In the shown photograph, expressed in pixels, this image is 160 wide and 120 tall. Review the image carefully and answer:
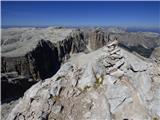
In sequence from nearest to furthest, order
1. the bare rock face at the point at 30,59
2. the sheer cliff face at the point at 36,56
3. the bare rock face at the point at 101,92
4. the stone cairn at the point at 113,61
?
the bare rock face at the point at 101,92 < the stone cairn at the point at 113,61 < the bare rock face at the point at 30,59 < the sheer cliff face at the point at 36,56

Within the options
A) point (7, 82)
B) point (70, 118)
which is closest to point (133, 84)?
point (70, 118)

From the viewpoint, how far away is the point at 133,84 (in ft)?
122

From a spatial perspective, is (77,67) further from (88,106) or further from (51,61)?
(51,61)

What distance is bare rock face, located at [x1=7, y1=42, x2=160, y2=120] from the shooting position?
116ft

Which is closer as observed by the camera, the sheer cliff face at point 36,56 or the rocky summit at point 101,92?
the rocky summit at point 101,92

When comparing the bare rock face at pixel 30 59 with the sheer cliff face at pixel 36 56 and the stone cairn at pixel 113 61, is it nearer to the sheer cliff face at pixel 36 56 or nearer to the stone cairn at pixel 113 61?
the sheer cliff face at pixel 36 56

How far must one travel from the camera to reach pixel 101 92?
37.8 metres

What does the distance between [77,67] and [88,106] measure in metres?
7.75

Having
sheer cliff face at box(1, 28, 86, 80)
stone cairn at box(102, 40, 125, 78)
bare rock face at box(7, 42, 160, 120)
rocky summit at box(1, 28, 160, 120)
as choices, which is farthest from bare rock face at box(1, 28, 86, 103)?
stone cairn at box(102, 40, 125, 78)

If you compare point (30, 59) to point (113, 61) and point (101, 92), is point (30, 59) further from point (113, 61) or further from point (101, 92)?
point (101, 92)

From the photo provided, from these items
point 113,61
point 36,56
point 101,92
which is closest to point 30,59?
point 36,56

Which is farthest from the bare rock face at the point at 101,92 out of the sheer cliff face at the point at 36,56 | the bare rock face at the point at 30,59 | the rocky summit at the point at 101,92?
the sheer cliff face at the point at 36,56

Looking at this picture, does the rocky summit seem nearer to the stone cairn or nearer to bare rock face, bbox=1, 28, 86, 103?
the stone cairn

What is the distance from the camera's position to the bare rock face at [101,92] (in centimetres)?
3547
